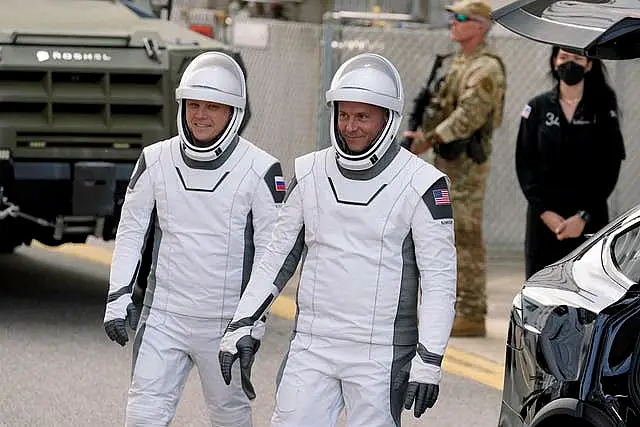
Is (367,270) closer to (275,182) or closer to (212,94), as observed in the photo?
(275,182)

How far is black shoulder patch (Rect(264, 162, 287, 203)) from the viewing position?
665 centimetres

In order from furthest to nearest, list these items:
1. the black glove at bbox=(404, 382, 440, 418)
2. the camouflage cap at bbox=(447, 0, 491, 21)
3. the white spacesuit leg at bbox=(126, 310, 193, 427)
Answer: the camouflage cap at bbox=(447, 0, 491, 21) < the white spacesuit leg at bbox=(126, 310, 193, 427) < the black glove at bbox=(404, 382, 440, 418)

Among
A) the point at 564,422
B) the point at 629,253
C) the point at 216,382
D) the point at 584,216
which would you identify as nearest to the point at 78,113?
the point at 584,216

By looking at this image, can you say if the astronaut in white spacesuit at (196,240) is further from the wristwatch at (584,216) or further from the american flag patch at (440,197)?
the wristwatch at (584,216)

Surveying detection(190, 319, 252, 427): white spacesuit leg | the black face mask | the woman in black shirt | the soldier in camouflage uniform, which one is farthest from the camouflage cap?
detection(190, 319, 252, 427): white spacesuit leg

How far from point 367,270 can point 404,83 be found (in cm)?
971

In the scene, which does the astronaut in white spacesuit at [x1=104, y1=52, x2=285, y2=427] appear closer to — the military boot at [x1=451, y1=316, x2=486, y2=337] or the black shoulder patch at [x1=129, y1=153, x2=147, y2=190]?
the black shoulder patch at [x1=129, y1=153, x2=147, y2=190]

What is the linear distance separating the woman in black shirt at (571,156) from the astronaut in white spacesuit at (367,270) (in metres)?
3.44

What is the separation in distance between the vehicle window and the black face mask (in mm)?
3884

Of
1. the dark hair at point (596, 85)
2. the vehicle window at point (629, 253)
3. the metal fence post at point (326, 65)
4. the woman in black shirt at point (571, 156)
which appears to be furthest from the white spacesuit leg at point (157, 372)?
the metal fence post at point (326, 65)

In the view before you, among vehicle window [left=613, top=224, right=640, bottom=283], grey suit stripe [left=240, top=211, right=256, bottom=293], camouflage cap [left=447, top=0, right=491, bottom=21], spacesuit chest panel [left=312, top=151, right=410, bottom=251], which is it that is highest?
A: vehicle window [left=613, top=224, right=640, bottom=283]

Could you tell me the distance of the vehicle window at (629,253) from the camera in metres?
5.09

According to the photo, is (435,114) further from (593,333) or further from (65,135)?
(593,333)

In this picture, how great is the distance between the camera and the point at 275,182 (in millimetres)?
6680
